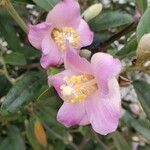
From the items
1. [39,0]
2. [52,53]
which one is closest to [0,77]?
[39,0]

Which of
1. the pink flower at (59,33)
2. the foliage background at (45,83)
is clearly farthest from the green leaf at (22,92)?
the pink flower at (59,33)

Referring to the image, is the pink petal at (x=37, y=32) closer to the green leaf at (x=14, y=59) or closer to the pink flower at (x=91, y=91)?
the pink flower at (x=91, y=91)

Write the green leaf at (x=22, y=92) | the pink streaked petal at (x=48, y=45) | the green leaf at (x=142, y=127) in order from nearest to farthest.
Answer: the pink streaked petal at (x=48, y=45) < the green leaf at (x=22, y=92) < the green leaf at (x=142, y=127)

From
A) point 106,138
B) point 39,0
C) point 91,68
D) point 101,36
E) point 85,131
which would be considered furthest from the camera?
point 106,138

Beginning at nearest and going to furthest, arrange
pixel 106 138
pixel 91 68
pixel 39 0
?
pixel 91 68 < pixel 39 0 < pixel 106 138

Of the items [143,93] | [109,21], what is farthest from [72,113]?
[109,21]

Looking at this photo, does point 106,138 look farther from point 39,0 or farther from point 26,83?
point 39,0

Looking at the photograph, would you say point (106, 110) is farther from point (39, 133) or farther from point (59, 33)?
point (39, 133)
